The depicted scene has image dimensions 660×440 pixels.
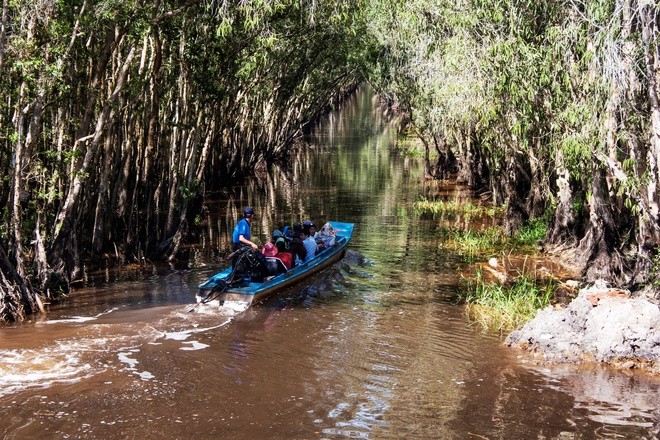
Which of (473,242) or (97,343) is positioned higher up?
(473,242)

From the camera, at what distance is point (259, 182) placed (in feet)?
113

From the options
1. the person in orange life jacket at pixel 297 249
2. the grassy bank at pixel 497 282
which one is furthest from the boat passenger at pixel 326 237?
the grassy bank at pixel 497 282

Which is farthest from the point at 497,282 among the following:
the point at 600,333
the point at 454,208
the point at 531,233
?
the point at 454,208

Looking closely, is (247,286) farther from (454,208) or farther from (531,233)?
(454,208)

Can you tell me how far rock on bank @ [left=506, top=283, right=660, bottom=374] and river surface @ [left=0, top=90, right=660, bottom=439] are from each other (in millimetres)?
276

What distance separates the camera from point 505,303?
13.3m

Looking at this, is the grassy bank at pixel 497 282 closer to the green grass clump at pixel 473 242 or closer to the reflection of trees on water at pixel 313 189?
the green grass clump at pixel 473 242

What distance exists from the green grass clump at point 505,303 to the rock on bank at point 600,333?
1.02m

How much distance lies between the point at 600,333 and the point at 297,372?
4106mm

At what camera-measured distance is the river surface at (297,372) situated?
8578 mm

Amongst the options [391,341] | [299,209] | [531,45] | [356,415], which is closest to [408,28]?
[299,209]

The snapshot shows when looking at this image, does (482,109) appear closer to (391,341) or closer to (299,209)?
(391,341)

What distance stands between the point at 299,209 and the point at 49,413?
17.9m

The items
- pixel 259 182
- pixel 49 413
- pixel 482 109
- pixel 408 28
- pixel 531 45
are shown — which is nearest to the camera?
pixel 49 413
